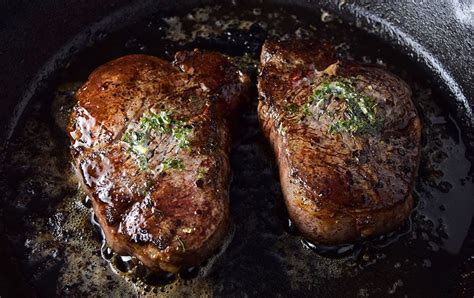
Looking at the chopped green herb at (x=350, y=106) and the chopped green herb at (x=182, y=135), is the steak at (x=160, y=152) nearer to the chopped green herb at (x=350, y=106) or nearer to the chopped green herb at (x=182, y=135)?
the chopped green herb at (x=182, y=135)

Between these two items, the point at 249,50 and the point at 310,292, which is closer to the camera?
the point at 310,292

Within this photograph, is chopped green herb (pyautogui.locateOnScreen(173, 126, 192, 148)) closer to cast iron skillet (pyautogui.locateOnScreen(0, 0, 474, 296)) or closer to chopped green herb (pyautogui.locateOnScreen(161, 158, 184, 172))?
chopped green herb (pyautogui.locateOnScreen(161, 158, 184, 172))

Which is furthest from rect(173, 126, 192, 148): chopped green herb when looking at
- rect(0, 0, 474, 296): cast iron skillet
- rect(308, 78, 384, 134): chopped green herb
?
rect(308, 78, 384, 134): chopped green herb

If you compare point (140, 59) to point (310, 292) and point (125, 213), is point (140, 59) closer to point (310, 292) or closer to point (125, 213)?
point (125, 213)

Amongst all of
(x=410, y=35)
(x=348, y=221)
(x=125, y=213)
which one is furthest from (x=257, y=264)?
(x=410, y=35)

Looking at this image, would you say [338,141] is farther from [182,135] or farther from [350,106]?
[182,135]

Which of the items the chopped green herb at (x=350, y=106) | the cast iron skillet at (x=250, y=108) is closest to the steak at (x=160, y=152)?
the cast iron skillet at (x=250, y=108)

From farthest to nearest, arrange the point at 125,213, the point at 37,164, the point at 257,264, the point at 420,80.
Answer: the point at 420,80, the point at 37,164, the point at 257,264, the point at 125,213
